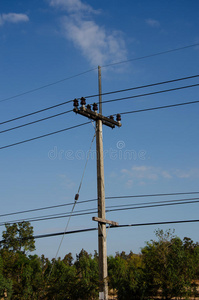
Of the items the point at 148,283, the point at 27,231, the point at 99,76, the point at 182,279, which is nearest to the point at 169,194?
the point at 99,76

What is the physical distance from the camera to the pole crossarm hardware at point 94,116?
51.7 feet

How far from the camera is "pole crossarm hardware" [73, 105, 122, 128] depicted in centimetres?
1575

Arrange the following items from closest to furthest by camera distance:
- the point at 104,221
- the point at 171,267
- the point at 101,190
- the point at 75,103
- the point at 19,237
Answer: the point at 104,221
the point at 101,190
the point at 75,103
the point at 171,267
the point at 19,237

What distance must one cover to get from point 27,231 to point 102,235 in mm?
64390

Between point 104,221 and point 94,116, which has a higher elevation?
point 94,116

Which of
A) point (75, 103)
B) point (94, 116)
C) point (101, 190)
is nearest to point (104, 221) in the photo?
point (101, 190)

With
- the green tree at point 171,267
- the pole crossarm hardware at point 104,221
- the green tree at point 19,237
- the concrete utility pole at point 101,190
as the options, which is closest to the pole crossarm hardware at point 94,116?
the concrete utility pole at point 101,190

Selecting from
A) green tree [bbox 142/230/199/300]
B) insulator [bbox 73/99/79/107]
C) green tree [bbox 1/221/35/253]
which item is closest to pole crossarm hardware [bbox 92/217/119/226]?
insulator [bbox 73/99/79/107]

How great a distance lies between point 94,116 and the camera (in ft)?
53.3

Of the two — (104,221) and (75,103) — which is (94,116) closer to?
(75,103)

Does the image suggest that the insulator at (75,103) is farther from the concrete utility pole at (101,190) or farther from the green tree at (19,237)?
the green tree at (19,237)

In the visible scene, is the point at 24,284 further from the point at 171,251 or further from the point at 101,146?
the point at 101,146

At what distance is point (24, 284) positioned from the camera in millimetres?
42062

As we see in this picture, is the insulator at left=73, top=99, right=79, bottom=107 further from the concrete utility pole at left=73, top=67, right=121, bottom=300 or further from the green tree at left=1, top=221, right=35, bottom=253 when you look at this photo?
the green tree at left=1, top=221, right=35, bottom=253
